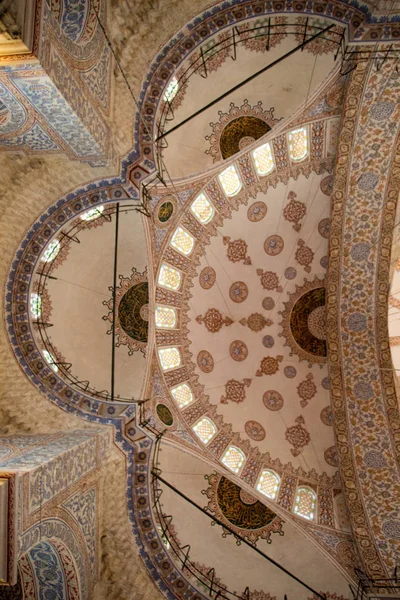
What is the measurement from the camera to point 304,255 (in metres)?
7.80

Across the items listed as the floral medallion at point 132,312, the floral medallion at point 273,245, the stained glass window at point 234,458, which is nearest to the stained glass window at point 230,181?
the floral medallion at point 273,245

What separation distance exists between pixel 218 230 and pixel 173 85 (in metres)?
2.74

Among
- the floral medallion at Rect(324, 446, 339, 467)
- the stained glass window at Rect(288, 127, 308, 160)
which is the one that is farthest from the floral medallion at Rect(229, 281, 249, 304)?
the floral medallion at Rect(324, 446, 339, 467)

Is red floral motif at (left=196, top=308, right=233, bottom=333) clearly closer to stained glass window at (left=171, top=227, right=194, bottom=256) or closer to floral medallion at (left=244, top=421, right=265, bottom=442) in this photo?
stained glass window at (left=171, top=227, right=194, bottom=256)

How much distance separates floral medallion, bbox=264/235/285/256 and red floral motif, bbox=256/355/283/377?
6.87ft

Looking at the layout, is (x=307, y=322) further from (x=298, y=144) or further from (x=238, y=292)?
(x=298, y=144)

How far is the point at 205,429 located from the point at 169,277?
3.06 metres

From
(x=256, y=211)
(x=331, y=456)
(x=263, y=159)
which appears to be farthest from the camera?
(x=256, y=211)

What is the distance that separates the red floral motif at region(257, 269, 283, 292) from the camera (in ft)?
26.6

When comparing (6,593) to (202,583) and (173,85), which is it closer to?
(202,583)

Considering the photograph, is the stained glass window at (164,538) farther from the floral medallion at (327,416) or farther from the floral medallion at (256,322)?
the floral medallion at (256,322)

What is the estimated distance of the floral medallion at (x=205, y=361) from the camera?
8.21 metres

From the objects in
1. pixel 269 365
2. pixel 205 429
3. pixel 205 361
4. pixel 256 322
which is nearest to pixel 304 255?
pixel 256 322

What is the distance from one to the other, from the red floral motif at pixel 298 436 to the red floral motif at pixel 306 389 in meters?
0.34
